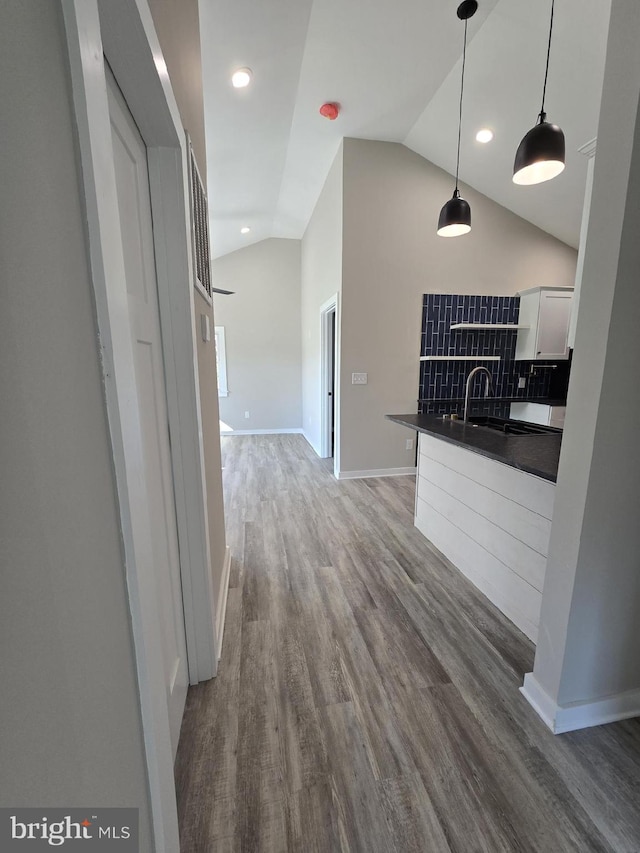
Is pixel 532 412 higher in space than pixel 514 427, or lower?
lower

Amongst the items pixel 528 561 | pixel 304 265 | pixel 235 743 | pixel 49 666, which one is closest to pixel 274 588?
pixel 235 743

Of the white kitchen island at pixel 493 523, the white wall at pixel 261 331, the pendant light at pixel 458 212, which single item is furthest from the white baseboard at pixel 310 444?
the pendant light at pixel 458 212

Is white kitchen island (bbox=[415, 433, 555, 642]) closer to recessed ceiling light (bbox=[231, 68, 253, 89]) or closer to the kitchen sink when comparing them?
the kitchen sink

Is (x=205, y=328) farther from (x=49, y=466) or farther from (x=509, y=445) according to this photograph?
(x=509, y=445)

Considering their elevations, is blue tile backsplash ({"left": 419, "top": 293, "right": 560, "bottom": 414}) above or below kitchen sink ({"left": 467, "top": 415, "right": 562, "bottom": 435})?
above

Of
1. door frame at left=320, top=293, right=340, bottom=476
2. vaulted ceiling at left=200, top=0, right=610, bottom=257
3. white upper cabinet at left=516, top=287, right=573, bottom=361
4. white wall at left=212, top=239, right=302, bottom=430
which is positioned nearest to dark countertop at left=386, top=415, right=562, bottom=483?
door frame at left=320, top=293, right=340, bottom=476

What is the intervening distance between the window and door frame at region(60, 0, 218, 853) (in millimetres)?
5201

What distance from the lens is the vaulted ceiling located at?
217cm

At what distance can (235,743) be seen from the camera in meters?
1.17

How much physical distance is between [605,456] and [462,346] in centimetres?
322

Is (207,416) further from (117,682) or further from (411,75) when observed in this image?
(411,75)

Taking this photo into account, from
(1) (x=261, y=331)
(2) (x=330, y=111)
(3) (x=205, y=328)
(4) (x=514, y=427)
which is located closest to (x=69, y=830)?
(3) (x=205, y=328)

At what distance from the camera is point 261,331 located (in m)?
6.38

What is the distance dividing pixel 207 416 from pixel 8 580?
1.38 metres
